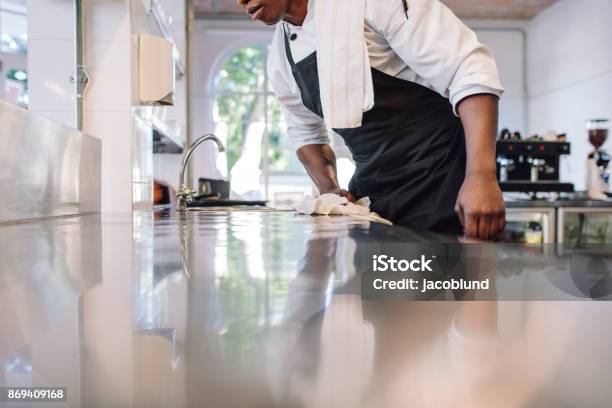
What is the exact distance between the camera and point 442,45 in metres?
1.15

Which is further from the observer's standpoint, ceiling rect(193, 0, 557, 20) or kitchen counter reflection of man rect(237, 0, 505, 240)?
ceiling rect(193, 0, 557, 20)

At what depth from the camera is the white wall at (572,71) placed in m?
6.57

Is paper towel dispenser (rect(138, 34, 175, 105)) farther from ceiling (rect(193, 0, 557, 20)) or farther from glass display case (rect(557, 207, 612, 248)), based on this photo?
ceiling (rect(193, 0, 557, 20))

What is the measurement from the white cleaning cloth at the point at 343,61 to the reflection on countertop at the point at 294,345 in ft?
3.25

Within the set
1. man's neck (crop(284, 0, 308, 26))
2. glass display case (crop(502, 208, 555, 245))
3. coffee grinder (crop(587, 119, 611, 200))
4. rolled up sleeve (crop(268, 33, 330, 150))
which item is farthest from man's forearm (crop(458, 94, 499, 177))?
coffee grinder (crop(587, 119, 611, 200))

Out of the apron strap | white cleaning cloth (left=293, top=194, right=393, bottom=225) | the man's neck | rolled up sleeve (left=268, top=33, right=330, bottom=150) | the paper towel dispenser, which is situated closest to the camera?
white cleaning cloth (left=293, top=194, right=393, bottom=225)

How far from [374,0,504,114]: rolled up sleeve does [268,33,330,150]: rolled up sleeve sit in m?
0.48

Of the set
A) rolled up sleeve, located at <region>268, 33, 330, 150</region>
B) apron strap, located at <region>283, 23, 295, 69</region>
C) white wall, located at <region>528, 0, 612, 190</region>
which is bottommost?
rolled up sleeve, located at <region>268, 33, 330, 150</region>

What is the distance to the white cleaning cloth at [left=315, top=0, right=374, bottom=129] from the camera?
4.08 ft

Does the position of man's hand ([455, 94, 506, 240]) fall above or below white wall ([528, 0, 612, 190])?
below

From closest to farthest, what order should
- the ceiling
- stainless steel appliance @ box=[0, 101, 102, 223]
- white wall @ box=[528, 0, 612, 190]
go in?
stainless steel appliance @ box=[0, 101, 102, 223] < white wall @ box=[528, 0, 612, 190] < the ceiling

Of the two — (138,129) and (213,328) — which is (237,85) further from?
(213,328)

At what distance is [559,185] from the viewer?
3.70 metres

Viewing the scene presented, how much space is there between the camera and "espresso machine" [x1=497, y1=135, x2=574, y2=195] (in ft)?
12.0
